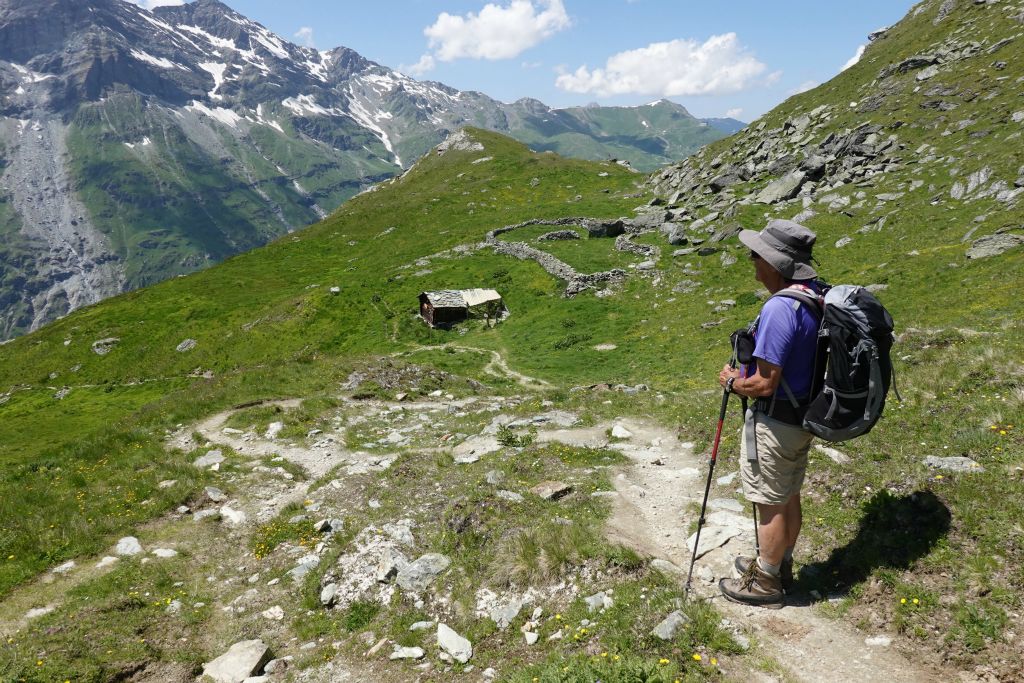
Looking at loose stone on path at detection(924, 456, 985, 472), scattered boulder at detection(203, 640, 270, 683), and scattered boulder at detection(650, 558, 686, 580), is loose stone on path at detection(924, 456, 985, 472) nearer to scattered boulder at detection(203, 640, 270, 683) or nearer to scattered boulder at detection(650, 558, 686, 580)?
scattered boulder at detection(650, 558, 686, 580)

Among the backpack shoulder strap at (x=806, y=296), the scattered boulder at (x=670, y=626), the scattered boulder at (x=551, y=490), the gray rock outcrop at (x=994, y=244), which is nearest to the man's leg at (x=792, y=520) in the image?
the scattered boulder at (x=670, y=626)

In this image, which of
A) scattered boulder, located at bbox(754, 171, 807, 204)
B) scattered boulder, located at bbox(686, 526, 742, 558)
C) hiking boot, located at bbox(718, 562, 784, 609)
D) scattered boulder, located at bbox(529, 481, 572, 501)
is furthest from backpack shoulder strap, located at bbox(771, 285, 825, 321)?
scattered boulder, located at bbox(754, 171, 807, 204)

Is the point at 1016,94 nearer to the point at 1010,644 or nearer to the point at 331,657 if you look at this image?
the point at 1010,644

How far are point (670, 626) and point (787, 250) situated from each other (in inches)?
199

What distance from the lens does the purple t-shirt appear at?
6141mm

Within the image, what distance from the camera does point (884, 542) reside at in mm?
7465

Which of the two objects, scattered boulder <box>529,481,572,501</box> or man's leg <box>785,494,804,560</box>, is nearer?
man's leg <box>785,494,804,560</box>

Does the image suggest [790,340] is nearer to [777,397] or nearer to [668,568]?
[777,397]

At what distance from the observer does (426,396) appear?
27297mm

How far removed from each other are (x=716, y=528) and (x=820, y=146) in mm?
59771

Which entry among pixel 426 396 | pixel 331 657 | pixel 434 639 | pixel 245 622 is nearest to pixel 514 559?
pixel 434 639

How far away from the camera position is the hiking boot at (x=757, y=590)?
6.94 meters

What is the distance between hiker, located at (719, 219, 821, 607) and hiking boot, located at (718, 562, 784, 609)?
0.01 meters

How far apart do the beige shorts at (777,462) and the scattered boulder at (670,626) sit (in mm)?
1841
